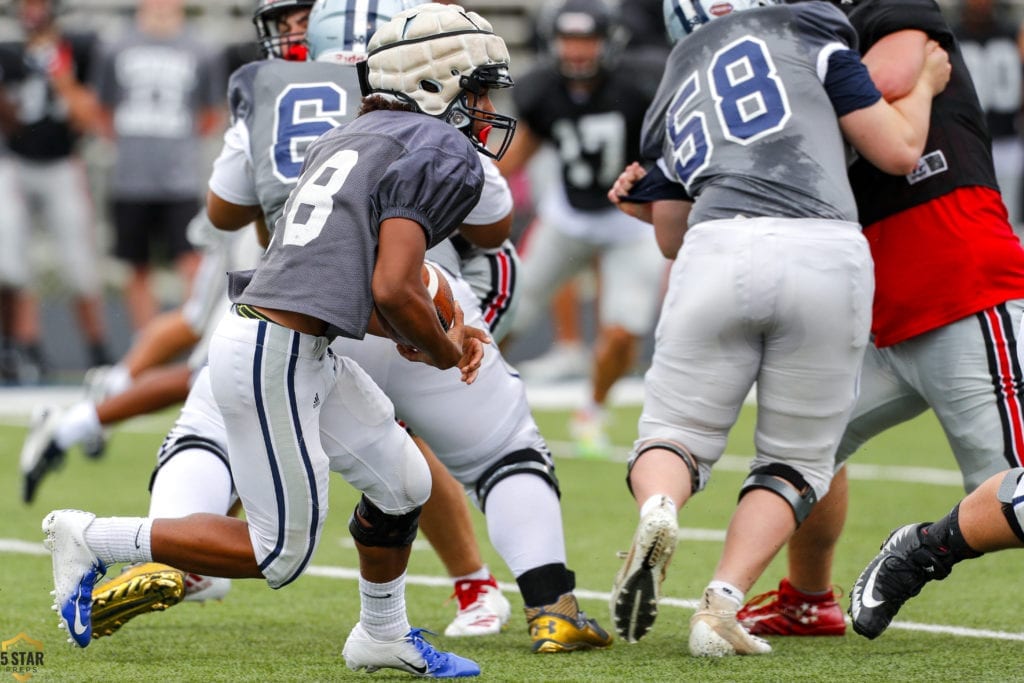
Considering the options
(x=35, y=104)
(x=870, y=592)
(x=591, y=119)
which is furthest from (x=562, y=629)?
(x=35, y=104)

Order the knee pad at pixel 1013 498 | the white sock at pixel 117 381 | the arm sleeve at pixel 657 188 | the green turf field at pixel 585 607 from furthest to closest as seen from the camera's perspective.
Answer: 1. the white sock at pixel 117 381
2. the arm sleeve at pixel 657 188
3. the green turf field at pixel 585 607
4. the knee pad at pixel 1013 498

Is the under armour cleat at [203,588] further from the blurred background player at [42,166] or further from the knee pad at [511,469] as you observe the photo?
the blurred background player at [42,166]

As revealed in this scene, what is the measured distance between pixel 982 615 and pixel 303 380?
2.20 m

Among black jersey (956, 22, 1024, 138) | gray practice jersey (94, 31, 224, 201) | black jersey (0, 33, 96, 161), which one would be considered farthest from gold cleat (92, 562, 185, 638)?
black jersey (956, 22, 1024, 138)

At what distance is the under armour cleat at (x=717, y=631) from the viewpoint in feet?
13.9

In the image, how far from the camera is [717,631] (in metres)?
A: 4.26

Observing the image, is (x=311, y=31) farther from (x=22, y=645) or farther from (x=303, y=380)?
(x=22, y=645)

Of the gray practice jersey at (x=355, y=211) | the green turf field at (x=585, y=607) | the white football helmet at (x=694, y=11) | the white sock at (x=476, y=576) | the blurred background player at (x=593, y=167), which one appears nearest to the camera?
the gray practice jersey at (x=355, y=211)

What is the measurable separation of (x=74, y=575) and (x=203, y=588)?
980 mm

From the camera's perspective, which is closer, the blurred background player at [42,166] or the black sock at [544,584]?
the black sock at [544,584]

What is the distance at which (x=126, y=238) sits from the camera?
11.8 meters

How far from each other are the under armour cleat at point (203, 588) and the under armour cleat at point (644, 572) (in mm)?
1400

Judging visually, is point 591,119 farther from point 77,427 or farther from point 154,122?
point 154,122

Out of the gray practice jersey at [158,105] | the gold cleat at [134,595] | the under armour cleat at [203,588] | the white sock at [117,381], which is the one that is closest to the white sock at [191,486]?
the gold cleat at [134,595]
